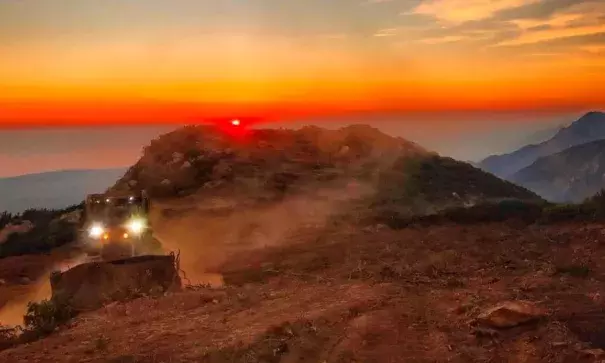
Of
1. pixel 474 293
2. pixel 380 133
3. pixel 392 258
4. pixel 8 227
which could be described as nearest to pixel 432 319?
pixel 474 293

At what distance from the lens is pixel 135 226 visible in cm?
1991

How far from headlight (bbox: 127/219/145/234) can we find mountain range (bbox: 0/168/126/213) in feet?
258

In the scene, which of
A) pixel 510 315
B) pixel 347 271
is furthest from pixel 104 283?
pixel 510 315

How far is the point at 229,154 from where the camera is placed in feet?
135

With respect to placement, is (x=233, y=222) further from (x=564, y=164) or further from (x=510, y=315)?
(x=564, y=164)

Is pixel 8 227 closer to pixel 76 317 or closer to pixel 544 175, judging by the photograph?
pixel 76 317

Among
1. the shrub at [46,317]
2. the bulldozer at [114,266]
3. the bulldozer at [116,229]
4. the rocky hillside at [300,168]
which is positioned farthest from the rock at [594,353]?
the rocky hillside at [300,168]

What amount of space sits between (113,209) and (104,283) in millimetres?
4400

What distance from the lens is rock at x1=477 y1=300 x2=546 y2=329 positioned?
10891 mm

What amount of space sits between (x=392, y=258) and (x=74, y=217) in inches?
894

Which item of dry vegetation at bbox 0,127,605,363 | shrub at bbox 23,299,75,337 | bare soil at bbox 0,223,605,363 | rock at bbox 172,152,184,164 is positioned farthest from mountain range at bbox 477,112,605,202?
shrub at bbox 23,299,75,337

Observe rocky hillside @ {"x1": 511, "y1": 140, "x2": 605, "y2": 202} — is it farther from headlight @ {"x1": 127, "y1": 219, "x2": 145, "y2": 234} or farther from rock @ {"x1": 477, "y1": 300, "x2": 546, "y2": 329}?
rock @ {"x1": 477, "y1": 300, "x2": 546, "y2": 329}

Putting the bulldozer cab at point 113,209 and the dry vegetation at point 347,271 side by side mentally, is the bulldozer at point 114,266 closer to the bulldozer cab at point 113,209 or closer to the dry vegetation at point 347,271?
the bulldozer cab at point 113,209

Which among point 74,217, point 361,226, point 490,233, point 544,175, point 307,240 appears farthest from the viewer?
point 544,175
